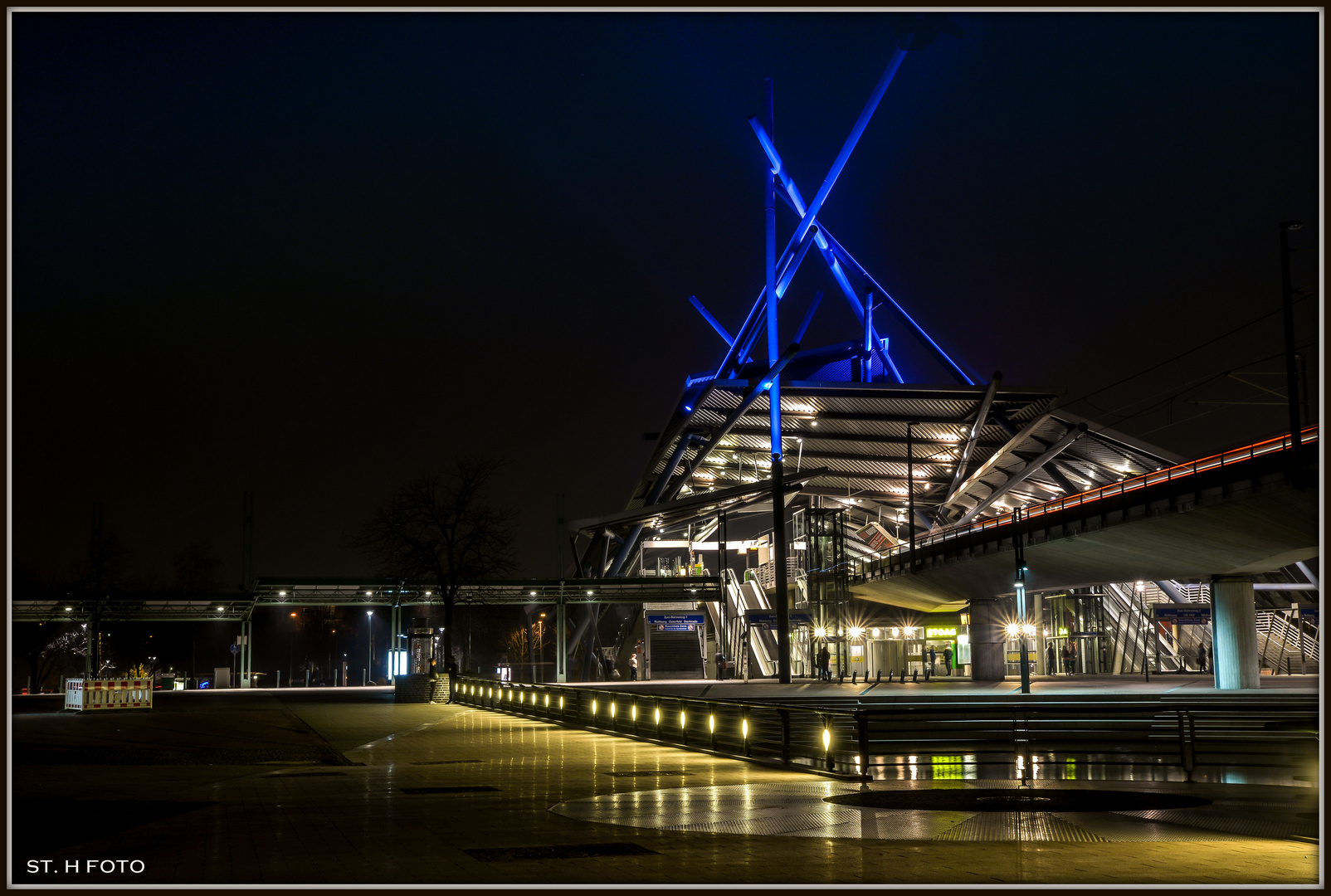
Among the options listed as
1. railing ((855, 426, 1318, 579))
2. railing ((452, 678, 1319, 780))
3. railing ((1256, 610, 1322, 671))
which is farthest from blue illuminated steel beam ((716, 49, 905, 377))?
railing ((452, 678, 1319, 780))

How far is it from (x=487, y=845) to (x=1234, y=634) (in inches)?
1478

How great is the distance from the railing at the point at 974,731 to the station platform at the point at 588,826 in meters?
0.85

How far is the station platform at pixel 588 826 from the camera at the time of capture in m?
8.54

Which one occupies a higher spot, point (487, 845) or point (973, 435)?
point (973, 435)

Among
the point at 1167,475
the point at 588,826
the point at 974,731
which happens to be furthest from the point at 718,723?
the point at 1167,475

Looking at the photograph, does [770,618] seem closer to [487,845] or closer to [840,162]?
[840,162]

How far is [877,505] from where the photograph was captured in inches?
3780

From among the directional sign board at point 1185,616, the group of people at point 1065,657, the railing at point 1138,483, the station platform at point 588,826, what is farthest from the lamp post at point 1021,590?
the station platform at point 588,826

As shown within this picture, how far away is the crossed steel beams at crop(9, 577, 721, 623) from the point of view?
204ft

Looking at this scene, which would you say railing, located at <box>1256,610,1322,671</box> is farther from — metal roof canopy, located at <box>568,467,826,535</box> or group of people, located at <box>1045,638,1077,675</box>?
metal roof canopy, located at <box>568,467,826,535</box>

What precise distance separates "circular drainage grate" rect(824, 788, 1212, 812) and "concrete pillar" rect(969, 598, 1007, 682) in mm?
42150

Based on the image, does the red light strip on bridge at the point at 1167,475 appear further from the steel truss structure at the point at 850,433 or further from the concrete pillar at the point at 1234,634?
the steel truss structure at the point at 850,433

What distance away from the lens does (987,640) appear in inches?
2272

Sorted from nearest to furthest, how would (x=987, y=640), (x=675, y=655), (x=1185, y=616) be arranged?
(x=1185, y=616) → (x=987, y=640) → (x=675, y=655)
